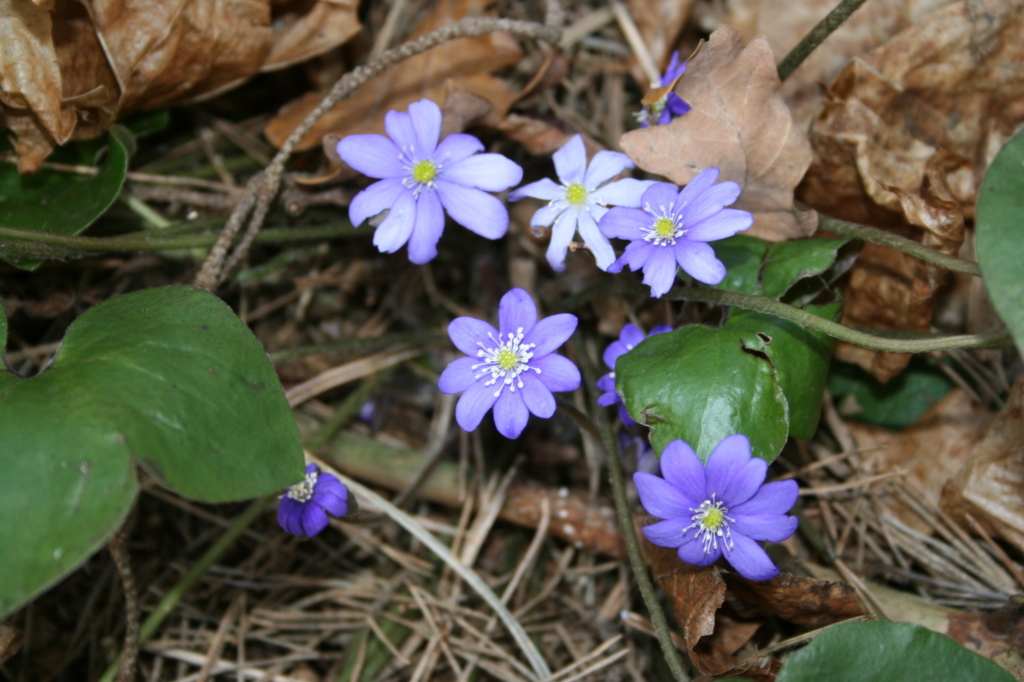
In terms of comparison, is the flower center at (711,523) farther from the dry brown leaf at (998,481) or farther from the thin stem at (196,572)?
the thin stem at (196,572)

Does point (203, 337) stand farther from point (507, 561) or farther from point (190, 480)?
point (507, 561)

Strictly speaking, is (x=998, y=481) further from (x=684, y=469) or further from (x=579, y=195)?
(x=579, y=195)

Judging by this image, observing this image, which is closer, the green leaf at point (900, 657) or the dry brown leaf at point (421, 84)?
the green leaf at point (900, 657)

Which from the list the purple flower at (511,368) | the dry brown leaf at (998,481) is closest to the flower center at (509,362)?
the purple flower at (511,368)

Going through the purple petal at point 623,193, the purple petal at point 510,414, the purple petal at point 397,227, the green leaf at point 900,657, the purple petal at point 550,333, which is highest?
the purple petal at point 623,193

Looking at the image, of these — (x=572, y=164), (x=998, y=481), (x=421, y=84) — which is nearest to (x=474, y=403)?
(x=572, y=164)

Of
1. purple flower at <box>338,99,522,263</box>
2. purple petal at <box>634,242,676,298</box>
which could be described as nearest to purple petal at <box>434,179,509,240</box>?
purple flower at <box>338,99,522,263</box>

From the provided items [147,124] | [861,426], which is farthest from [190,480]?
[861,426]
